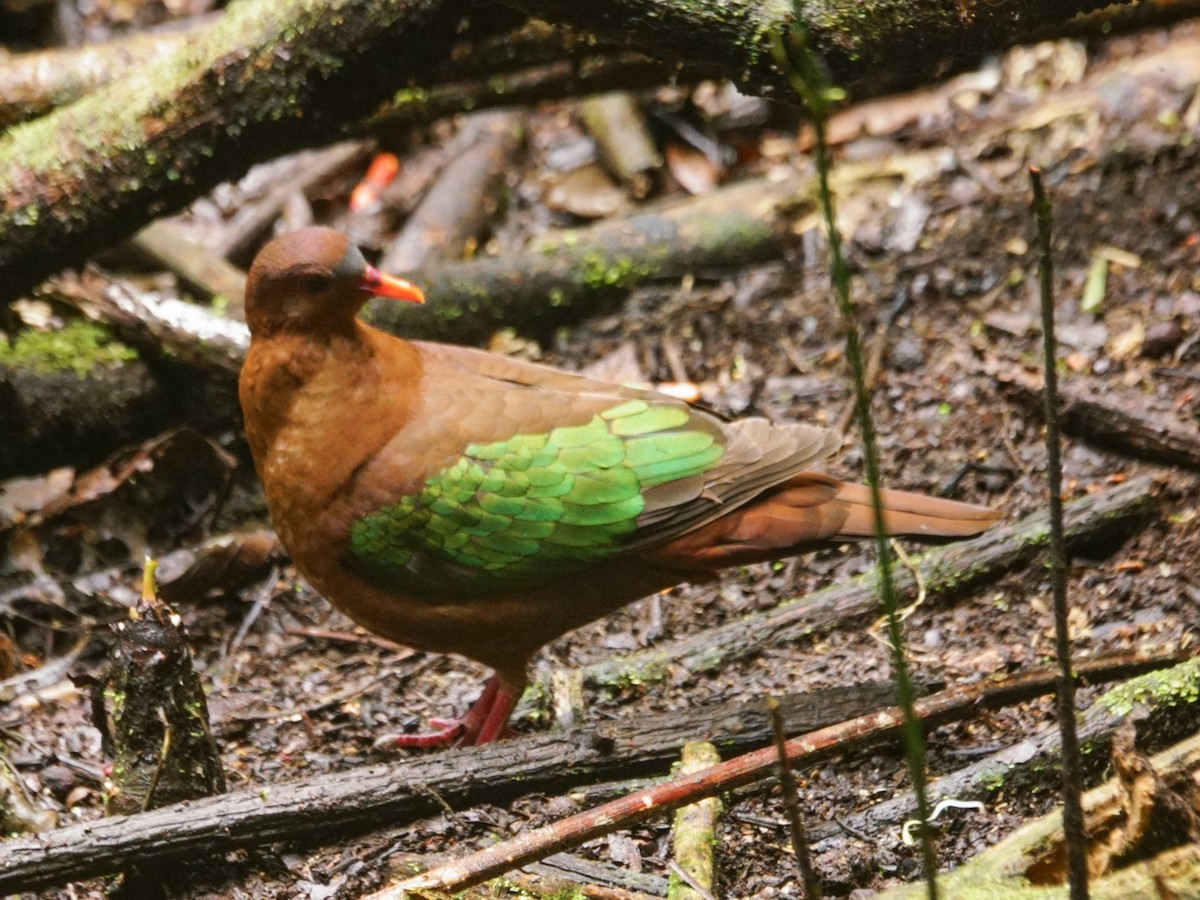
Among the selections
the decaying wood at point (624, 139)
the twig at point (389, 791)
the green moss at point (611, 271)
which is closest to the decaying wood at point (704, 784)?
the twig at point (389, 791)

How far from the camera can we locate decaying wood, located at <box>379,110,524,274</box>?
6426 mm

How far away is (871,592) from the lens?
13.9ft

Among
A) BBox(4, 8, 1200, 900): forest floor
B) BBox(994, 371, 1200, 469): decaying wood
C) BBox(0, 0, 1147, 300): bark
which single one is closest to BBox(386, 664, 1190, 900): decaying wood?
BBox(4, 8, 1200, 900): forest floor

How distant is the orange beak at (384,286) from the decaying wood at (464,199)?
2287mm

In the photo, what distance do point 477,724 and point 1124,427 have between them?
2.50 m

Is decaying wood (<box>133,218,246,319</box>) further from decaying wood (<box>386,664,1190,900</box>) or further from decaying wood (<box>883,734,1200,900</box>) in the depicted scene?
decaying wood (<box>883,734,1200,900</box>)

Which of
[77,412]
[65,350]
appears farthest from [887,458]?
[65,350]

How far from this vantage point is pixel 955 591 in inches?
167

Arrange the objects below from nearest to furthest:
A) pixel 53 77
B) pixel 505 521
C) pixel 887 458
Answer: pixel 505 521 < pixel 887 458 < pixel 53 77

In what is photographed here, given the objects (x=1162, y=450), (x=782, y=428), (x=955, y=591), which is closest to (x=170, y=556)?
(x=782, y=428)

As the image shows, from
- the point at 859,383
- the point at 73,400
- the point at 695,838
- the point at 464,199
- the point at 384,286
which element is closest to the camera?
the point at 859,383

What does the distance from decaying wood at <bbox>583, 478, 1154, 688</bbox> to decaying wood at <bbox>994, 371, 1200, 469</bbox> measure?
0.66 ft

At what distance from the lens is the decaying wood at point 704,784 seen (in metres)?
2.96

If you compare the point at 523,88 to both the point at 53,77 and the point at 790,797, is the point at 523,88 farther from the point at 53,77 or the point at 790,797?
the point at 790,797
